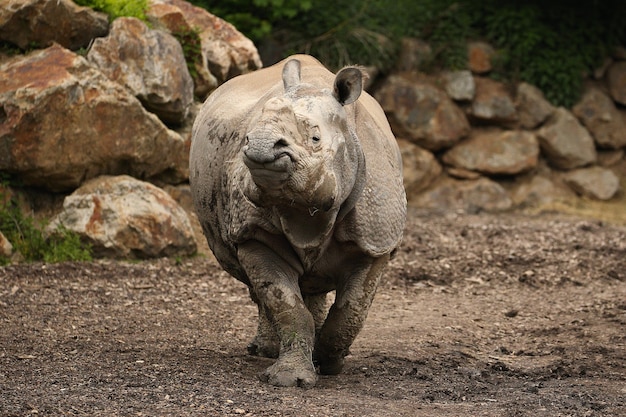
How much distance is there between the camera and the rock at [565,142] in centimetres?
1405

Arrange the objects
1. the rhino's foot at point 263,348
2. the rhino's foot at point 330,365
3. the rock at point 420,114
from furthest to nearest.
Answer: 1. the rock at point 420,114
2. the rhino's foot at point 263,348
3. the rhino's foot at point 330,365

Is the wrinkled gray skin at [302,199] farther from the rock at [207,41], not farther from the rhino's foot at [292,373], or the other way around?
the rock at [207,41]

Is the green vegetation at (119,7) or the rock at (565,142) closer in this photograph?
the green vegetation at (119,7)

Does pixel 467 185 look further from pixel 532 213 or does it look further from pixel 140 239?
pixel 140 239

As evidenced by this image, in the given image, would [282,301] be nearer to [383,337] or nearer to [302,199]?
[302,199]

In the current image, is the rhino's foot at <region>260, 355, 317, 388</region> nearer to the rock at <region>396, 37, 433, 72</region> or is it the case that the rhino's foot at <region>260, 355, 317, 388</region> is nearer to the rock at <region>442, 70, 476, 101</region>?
the rock at <region>442, 70, 476, 101</region>

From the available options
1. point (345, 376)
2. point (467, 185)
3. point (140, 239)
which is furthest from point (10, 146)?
point (467, 185)

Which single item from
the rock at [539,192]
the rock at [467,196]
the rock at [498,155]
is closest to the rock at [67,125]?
the rock at [467,196]

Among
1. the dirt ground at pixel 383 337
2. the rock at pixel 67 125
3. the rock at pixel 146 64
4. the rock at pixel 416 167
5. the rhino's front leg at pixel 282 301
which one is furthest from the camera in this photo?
the rock at pixel 416 167

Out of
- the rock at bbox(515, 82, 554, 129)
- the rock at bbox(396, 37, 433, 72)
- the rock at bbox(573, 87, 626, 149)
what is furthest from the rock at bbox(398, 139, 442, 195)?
the rock at bbox(573, 87, 626, 149)

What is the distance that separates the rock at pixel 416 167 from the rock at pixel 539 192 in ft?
3.51

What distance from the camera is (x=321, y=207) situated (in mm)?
4957

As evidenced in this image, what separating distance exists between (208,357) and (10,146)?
3494 millimetres

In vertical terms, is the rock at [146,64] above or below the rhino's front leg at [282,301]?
below
